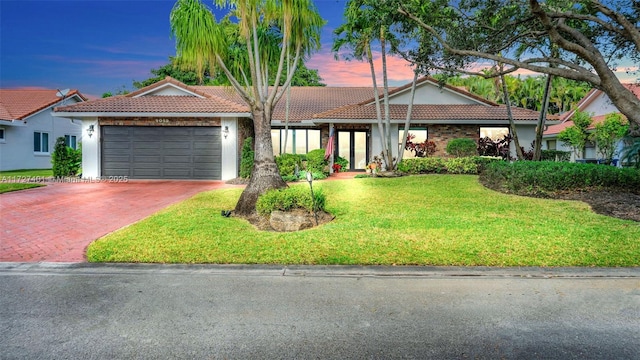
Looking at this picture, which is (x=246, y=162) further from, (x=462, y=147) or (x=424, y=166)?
(x=462, y=147)

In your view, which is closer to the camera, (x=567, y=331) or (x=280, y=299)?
(x=567, y=331)

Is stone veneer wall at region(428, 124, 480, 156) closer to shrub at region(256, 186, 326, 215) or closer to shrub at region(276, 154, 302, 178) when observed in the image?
shrub at region(276, 154, 302, 178)

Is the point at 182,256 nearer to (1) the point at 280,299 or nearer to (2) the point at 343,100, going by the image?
(1) the point at 280,299

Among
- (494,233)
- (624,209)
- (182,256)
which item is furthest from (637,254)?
(182,256)

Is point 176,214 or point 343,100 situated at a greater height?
point 343,100

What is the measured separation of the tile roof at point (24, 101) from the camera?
25.1 meters

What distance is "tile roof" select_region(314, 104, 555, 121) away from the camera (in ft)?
65.2

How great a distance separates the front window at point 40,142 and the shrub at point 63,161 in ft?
31.5

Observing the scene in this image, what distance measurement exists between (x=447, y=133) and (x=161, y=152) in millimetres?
14143

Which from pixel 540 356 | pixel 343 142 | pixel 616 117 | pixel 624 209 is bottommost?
pixel 540 356

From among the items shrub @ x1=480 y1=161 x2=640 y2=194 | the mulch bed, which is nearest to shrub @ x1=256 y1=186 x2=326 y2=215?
shrub @ x1=480 y1=161 x2=640 y2=194

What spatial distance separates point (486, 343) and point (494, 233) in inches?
177

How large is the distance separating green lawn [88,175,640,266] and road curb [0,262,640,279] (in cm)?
23

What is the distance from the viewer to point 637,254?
660 cm
